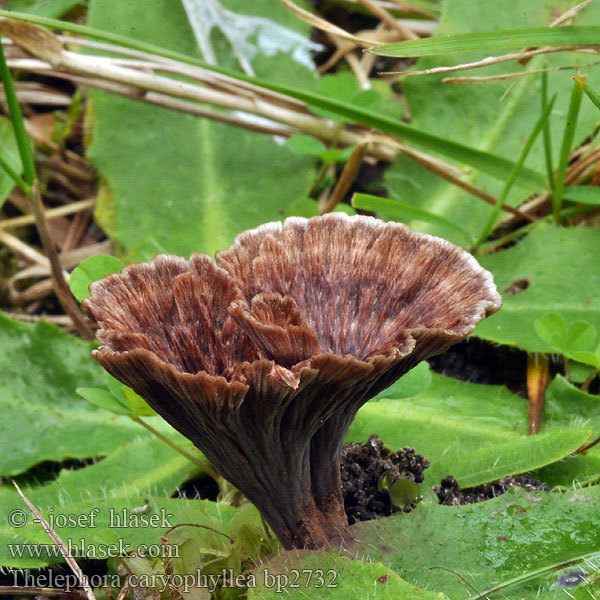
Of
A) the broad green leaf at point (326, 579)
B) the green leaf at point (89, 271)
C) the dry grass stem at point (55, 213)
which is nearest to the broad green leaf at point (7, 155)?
the dry grass stem at point (55, 213)

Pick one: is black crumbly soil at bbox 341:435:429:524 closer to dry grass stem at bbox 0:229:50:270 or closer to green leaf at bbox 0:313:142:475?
green leaf at bbox 0:313:142:475

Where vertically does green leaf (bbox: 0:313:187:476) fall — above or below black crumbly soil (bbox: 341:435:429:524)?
below

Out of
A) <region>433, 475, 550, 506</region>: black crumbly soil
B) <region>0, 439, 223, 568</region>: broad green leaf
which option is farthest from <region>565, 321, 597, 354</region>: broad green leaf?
<region>0, 439, 223, 568</region>: broad green leaf

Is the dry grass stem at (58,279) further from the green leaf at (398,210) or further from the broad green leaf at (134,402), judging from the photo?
the green leaf at (398,210)

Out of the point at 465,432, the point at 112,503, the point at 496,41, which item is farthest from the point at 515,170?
the point at 112,503

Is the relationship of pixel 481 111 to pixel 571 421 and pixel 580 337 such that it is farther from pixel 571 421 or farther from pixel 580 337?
pixel 571 421

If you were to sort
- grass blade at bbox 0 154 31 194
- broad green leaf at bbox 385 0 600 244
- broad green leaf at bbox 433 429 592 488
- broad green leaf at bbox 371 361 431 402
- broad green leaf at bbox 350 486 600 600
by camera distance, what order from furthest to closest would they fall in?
broad green leaf at bbox 385 0 600 244, grass blade at bbox 0 154 31 194, broad green leaf at bbox 371 361 431 402, broad green leaf at bbox 433 429 592 488, broad green leaf at bbox 350 486 600 600
